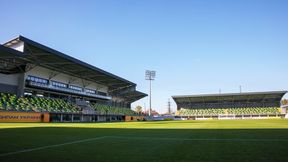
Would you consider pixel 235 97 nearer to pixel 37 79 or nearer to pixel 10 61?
pixel 37 79

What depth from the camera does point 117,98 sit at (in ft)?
318

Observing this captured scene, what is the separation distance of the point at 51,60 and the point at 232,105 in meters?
86.2

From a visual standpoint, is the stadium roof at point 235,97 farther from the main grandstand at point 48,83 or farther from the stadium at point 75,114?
the main grandstand at point 48,83

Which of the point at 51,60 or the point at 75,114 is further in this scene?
the point at 75,114

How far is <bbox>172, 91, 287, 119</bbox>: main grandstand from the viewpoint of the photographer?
103 m

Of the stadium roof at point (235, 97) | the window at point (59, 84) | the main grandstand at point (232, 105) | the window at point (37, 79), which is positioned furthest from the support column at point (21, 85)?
the stadium roof at point (235, 97)

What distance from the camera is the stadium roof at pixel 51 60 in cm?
4072

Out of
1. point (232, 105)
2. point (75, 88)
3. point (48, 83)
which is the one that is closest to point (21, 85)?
point (48, 83)

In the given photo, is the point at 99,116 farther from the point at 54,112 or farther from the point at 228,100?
the point at 228,100

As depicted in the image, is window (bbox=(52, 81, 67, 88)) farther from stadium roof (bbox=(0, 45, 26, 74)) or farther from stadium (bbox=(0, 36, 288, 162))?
stadium roof (bbox=(0, 45, 26, 74))

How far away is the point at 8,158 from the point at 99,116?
63.8 metres

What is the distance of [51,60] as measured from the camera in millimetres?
50562

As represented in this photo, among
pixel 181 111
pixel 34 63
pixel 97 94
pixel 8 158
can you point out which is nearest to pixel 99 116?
pixel 97 94

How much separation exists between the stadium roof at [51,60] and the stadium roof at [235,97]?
49.1m
